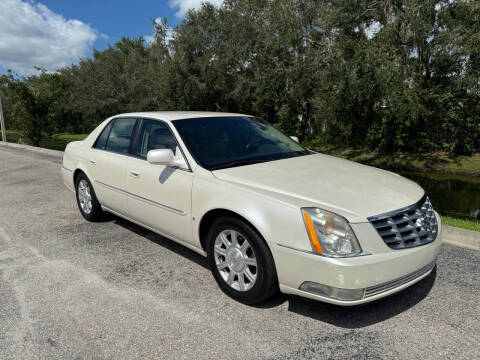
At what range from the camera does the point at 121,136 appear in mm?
4828

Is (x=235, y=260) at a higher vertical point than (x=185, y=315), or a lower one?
higher

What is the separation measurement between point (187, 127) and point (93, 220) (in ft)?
8.17

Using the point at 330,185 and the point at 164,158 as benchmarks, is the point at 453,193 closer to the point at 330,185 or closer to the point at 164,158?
the point at 330,185

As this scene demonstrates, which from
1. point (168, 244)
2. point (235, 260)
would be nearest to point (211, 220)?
point (235, 260)

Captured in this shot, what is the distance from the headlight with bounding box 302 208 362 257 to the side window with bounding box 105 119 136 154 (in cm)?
273

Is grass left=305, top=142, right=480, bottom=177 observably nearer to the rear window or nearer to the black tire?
the black tire

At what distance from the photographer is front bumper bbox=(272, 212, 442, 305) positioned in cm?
266

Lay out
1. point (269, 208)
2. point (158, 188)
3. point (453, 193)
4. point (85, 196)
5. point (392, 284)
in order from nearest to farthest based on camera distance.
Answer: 1. point (392, 284)
2. point (269, 208)
3. point (158, 188)
4. point (85, 196)
5. point (453, 193)

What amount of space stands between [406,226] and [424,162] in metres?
17.2

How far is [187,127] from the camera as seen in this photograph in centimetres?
409

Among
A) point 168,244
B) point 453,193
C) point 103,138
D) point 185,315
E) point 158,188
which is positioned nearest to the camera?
point 185,315

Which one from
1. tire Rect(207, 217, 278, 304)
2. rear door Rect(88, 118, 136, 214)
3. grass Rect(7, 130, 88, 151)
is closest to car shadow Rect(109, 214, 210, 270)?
rear door Rect(88, 118, 136, 214)

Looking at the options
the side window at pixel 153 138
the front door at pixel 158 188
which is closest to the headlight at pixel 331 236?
the front door at pixel 158 188

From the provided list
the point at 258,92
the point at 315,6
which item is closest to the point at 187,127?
the point at 315,6
